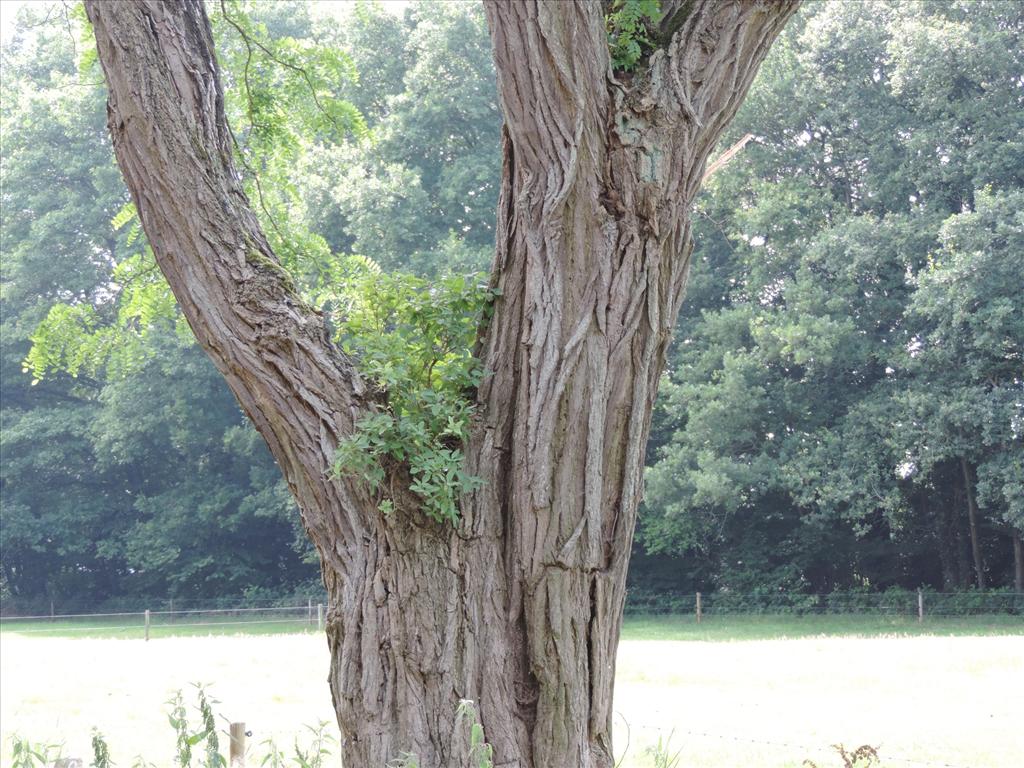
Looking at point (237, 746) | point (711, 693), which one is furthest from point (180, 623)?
point (237, 746)

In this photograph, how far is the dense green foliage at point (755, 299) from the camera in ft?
81.5

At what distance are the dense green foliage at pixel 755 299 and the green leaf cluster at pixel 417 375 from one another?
1622cm

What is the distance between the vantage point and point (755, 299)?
95.3ft

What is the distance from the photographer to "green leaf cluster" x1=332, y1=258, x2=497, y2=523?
349 centimetres

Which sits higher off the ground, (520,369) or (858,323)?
(858,323)

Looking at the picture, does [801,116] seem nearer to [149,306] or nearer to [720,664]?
[720,664]

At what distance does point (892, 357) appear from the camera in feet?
84.9

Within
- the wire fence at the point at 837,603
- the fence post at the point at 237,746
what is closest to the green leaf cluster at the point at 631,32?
the fence post at the point at 237,746

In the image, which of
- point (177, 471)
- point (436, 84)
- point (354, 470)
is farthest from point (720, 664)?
point (177, 471)

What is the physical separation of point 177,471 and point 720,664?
27.5 m

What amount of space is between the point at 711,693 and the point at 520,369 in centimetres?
999

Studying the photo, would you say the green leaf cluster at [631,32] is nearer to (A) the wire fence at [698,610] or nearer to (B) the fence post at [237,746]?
(B) the fence post at [237,746]

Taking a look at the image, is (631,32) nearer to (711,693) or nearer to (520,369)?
(520,369)

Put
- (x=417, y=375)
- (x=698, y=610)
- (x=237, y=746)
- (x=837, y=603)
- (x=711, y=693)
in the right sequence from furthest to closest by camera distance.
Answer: (x=837, y=603) → (x=698, y=610) → (x=711, y=693) → (x=237, y=746) → (x=417, y=375)
